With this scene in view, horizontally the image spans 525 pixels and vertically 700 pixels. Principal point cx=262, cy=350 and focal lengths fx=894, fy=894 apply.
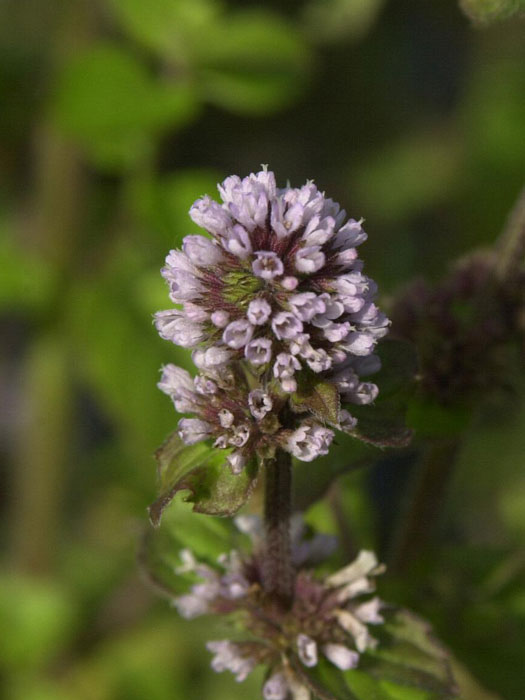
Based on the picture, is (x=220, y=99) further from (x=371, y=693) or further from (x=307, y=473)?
(x=371, y=693)

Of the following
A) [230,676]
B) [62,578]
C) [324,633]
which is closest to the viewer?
[324,633]

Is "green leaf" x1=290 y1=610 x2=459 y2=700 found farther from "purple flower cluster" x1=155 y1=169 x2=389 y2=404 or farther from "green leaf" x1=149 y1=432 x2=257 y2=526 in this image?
"purple flower cluster" x1=155 y1=169 x2=389 y2=404

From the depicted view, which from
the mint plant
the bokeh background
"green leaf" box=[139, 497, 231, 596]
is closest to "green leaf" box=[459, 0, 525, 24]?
the mint plant

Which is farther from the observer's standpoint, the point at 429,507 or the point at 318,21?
the point at 318,21

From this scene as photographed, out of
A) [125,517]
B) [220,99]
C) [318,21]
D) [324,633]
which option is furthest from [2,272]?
[324,633]

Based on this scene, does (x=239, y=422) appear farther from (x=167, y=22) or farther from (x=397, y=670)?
(x=167, y=22)

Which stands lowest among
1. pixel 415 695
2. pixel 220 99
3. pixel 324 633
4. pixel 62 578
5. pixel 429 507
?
pixel 415 695
